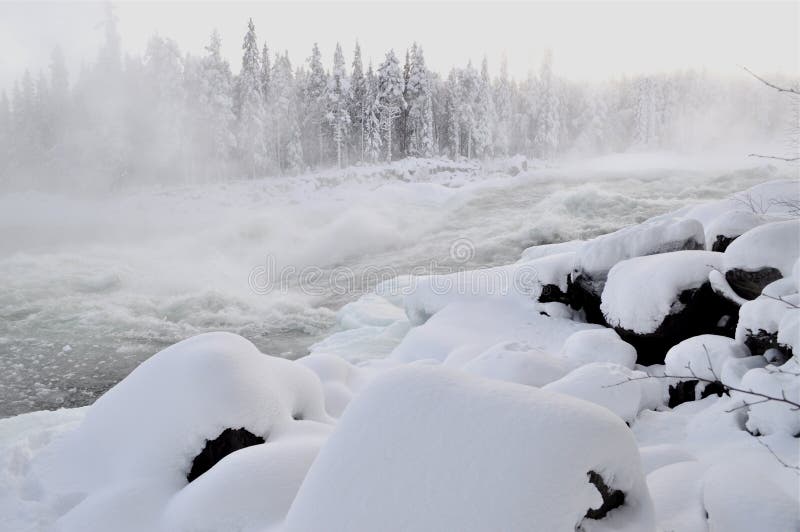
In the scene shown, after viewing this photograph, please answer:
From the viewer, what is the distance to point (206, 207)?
38.9m

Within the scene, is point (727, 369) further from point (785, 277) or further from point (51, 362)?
point (51, 362)

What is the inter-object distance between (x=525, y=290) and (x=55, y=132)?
2414 inches

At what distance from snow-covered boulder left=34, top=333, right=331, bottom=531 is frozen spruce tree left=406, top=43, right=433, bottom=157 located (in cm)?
4881

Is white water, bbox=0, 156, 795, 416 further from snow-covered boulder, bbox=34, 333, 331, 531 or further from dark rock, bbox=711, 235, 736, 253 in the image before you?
dark rock, bbox=711, 235, 736, 253

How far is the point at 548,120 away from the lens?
219 ft

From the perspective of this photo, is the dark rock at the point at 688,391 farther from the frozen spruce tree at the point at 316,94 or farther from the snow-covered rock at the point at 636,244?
the frozen spruce tree at the point at 316,94

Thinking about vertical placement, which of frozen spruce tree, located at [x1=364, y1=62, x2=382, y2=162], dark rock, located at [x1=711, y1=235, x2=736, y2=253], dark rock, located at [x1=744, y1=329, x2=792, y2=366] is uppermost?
frozen spruce tree, located at [x1=364, y1=62, x2=382, y2=162]

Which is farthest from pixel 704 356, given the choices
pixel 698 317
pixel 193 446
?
pixel 193 446

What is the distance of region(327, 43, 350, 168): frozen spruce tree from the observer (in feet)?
161

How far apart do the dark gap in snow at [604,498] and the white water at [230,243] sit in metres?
9.67

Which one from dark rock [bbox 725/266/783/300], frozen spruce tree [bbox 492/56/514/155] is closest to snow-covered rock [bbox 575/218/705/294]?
dark rock [bbox 725/266/783/300]

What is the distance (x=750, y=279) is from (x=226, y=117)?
45.8 m

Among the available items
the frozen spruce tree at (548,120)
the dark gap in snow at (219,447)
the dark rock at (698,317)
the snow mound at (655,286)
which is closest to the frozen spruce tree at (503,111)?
the frozen spruce tree at (548,120)

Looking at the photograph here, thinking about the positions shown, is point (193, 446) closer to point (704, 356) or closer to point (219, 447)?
point (219, 447)
